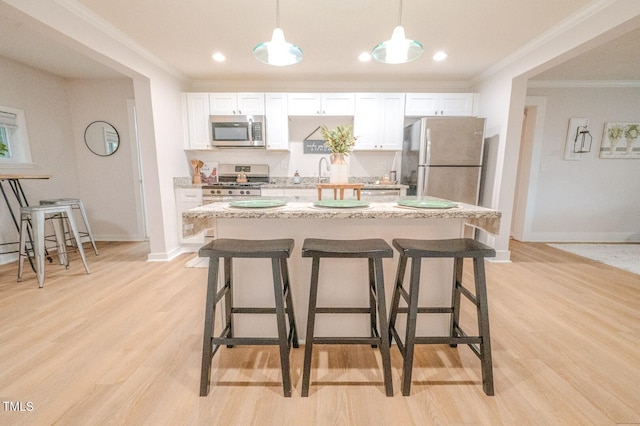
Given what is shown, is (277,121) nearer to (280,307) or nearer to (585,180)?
(280,307)

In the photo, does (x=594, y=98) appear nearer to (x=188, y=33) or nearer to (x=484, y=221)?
(x=484, y=221)

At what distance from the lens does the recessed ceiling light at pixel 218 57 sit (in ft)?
9.82

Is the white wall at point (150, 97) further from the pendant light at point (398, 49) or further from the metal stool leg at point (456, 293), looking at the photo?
the metal stool leg at point (456, 293)

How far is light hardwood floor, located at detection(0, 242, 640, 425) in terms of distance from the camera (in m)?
1.21

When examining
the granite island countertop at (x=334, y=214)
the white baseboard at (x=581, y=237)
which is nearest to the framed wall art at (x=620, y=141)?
the white baseboard at (x=581, y=237)

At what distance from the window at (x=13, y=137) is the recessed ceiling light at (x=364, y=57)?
13.5 feet

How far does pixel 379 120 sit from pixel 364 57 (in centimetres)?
90

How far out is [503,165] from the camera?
10.4 ft

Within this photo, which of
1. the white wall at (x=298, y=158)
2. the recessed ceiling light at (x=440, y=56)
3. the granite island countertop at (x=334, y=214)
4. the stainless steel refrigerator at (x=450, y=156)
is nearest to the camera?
the granite island countertop at (x=334, y=214)

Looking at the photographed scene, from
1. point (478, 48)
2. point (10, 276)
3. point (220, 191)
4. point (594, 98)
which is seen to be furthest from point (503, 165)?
point (10, 276)

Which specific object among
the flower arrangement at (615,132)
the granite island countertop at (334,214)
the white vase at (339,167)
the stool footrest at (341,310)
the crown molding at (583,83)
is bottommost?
the stool footrest at (341,310)

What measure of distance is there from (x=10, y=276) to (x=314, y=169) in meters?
3.64

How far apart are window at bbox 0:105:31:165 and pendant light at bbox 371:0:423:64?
13.9 ft

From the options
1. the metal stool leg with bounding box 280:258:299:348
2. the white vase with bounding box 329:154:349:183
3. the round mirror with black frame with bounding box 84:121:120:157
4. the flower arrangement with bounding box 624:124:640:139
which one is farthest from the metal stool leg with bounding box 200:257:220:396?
the flower arrangement with bounding box 624:124:640:139
